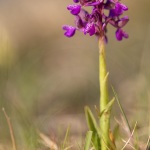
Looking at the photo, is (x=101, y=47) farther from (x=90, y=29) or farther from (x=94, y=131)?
(x=94, y=131)

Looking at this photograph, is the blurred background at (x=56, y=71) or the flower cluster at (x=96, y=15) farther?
the blurred background at (x=56, y=71)

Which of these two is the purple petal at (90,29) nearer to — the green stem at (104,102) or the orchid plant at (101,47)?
the orchid plant at (101,47)

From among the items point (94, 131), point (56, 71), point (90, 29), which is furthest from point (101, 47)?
point (56, 71)

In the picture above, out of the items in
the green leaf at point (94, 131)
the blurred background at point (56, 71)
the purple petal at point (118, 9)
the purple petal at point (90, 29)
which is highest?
the purple petal at point (118, 9)

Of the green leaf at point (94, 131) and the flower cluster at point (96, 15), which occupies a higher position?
the flower cluster at point (96, 15)

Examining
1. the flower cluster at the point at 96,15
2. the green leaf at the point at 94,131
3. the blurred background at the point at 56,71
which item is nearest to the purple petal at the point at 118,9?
the flower cluster at the point at 96,15

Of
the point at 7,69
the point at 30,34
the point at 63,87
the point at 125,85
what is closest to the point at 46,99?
the point at 63,87

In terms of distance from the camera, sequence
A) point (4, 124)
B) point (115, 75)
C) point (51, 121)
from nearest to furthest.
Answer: point (4, 124) → point (51, 121) → point (115, 75)

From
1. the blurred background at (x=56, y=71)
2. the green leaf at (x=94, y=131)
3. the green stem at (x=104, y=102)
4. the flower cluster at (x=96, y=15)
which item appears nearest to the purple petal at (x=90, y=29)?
the flower cluster at (x=96, y=15)

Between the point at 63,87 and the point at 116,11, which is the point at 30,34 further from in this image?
the point at 116,11
